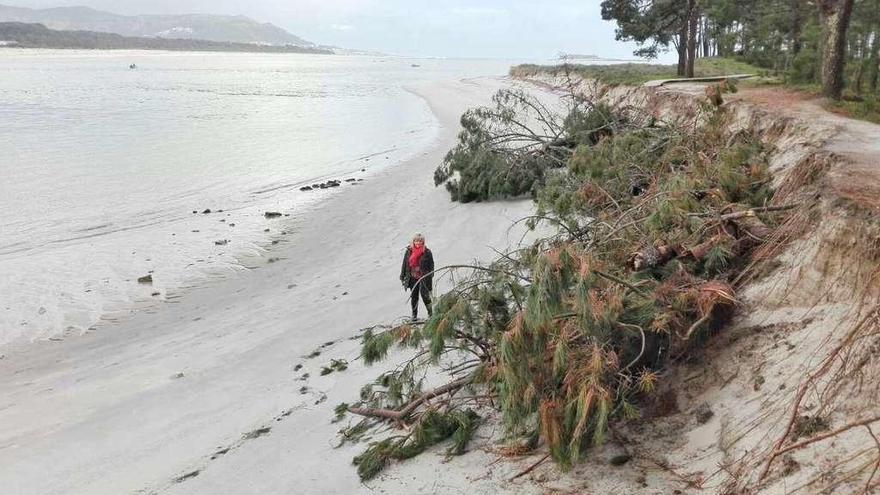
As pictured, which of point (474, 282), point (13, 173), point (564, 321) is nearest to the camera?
point (564, 321)

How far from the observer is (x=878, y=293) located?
456 centimetres

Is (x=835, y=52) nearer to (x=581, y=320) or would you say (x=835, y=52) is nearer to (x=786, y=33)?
(x=581, y=320)

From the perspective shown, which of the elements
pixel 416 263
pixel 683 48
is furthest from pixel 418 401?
pixel 683 48

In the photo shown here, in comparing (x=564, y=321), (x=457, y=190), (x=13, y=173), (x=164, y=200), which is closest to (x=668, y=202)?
(x=564, y=321)

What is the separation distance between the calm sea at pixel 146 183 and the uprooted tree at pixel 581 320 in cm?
774

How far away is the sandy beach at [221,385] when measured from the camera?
6402mm

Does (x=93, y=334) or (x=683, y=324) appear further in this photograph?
(x=93, y=334)

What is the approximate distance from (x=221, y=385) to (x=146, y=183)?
17417mm

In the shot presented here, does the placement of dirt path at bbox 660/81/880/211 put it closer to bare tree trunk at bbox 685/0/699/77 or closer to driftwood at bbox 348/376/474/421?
driftwood at bbox 348/376/474/421

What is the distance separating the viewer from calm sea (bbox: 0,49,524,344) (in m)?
13.1

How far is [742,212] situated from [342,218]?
13.0 metres

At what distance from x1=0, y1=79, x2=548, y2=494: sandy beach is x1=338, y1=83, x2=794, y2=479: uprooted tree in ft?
2.46

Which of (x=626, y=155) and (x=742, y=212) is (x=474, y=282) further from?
(x=626, y=155)

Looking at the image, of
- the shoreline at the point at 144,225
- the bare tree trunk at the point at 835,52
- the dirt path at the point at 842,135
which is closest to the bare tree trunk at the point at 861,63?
the dirt path at the point at 842,135
